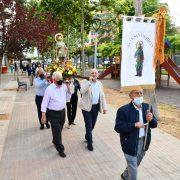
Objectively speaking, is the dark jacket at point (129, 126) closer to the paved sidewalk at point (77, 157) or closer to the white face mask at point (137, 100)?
the white face mask at point (137, 100)

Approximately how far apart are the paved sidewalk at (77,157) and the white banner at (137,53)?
2095 mm

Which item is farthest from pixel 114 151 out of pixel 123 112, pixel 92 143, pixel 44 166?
pixel 123 112

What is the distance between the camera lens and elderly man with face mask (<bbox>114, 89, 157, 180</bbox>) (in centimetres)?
672

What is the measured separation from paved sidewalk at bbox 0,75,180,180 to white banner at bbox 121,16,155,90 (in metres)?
2.09

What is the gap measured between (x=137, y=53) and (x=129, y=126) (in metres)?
1.04

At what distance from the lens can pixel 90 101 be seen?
1028 centimetres

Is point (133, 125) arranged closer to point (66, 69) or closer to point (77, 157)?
point (77, 157)

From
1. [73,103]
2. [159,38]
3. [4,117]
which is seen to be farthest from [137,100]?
[4,117]

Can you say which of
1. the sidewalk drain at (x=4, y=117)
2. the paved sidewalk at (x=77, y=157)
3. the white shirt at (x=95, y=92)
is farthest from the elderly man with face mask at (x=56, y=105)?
the sidewalk drain at (x=4, y=117)

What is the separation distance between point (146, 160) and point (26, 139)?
142 inches

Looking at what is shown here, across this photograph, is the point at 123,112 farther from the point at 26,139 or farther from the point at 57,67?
the point at 57,67

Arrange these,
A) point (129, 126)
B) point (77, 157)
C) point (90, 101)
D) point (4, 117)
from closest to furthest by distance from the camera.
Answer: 1. point (129, 126)
2. point (77, 157)
3. point (90, 101)
4. point (4, 117)

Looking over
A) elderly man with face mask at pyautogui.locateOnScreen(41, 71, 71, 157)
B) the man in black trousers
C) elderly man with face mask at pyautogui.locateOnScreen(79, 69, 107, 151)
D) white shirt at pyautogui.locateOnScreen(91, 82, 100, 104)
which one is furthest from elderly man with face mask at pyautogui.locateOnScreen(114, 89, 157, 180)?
the man in black trousers

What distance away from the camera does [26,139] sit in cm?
1175
